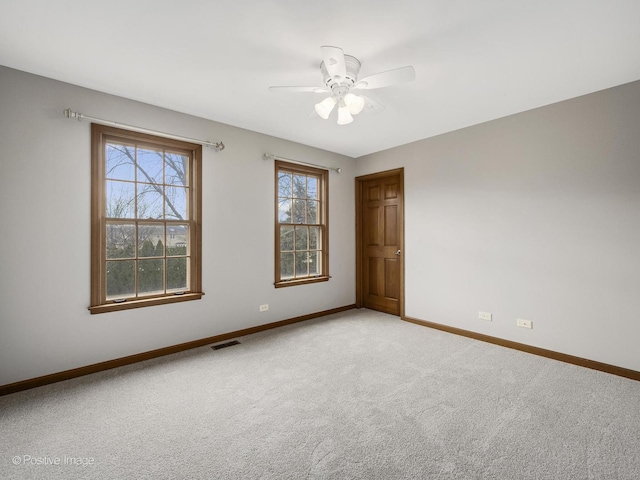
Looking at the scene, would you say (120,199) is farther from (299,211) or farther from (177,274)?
(299,211)

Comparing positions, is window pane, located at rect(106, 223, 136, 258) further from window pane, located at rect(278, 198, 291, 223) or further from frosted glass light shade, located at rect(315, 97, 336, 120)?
frosted glass light shade, located at rect(315, 97, 336, 120)

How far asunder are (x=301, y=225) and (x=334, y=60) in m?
2.68

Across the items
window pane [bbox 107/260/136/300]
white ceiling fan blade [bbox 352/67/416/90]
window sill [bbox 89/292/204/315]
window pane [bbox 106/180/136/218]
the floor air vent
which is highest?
white ceiling fan blade [bbox 352/67/416/90]

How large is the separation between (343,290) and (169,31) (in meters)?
3.94

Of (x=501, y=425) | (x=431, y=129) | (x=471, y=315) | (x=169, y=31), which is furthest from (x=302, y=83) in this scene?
(x=471, y=315)

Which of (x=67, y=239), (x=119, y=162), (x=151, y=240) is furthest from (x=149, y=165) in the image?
(x=67, y=239)

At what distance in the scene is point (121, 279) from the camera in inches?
116

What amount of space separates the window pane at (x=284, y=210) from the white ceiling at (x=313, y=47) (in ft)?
4.49

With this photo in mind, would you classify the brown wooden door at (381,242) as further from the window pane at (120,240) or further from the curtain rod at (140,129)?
the window pane at (120,240)

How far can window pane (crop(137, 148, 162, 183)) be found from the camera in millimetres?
3094

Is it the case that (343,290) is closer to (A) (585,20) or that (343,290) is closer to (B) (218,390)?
(B) (218,390)

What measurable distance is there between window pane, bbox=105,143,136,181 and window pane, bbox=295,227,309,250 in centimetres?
217

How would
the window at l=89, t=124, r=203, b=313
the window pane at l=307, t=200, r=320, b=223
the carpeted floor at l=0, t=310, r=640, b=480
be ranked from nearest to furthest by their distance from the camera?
the carpeted floor at l=0, t=310, r=640, b=480
the window at l=89, t=124, r=203, b=313
the window pane at l=307, t=200, r=320, b=223

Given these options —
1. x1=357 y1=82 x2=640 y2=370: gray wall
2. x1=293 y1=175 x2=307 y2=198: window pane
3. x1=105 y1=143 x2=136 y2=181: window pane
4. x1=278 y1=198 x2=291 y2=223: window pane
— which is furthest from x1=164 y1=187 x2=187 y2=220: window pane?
x1=357 y1=82 x2=640 y2=370: gray wall
